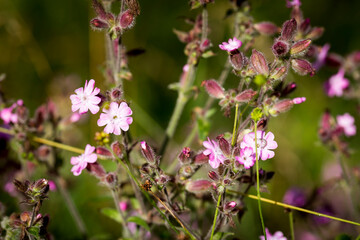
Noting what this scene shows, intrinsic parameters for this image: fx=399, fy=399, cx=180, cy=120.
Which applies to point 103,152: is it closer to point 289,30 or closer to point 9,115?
point 9,115

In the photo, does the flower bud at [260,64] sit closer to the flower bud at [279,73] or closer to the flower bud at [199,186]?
the flower bud at [279,73]

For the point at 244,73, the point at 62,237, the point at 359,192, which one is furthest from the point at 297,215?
the point at 62,237

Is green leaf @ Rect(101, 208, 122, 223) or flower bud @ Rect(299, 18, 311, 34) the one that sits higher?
flower bud @ Rect(299, 18, 311, 34)

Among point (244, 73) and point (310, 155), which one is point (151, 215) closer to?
point (244, 73)

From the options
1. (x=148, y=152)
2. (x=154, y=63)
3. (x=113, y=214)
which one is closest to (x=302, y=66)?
(x=148, y=152)

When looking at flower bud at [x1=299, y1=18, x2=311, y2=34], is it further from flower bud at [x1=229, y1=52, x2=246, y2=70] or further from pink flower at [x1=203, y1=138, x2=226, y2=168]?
pink flower at [x1=203, y1=138, x2=226, y2=168]

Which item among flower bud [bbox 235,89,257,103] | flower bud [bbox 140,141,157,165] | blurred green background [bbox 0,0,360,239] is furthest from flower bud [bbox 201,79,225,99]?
blurred green background [bbox 0,0,360,239]

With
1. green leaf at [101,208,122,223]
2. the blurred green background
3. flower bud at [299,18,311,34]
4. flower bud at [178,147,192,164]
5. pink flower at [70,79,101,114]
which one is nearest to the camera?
pink flower at [70,79,101,114]
